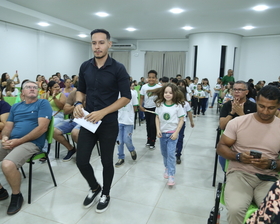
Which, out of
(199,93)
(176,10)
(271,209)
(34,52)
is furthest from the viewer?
(34,52)

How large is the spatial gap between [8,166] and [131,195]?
118cm

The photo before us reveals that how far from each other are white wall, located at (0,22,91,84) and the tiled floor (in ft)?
22.0

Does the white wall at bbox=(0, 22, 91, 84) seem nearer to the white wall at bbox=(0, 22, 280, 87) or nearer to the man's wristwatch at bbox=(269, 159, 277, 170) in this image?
the white wall at bbox=(0, 22, 280, 87)

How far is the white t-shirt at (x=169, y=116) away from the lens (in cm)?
251

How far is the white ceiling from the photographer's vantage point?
585 cm

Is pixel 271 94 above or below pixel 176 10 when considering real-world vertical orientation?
below

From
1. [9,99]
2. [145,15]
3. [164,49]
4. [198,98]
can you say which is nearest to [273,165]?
[9,99]

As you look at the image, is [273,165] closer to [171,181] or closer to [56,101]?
[171,181]

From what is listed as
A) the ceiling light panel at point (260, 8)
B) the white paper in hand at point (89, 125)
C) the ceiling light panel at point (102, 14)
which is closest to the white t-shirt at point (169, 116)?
the white paper in hand at point (89, 125)

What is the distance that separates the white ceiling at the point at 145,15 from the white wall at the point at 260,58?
0.98m

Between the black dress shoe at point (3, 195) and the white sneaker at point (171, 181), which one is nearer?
the black dress shoe at point (3, 195)

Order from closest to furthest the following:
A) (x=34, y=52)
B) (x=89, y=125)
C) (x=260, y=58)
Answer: (x=89, y=125)
(x=34, y=52)
(x=260, y=58)

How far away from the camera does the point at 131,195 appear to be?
2.32 metres

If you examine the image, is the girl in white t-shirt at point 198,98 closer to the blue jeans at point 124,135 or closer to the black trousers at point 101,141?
the blue jeans at point 124,135
